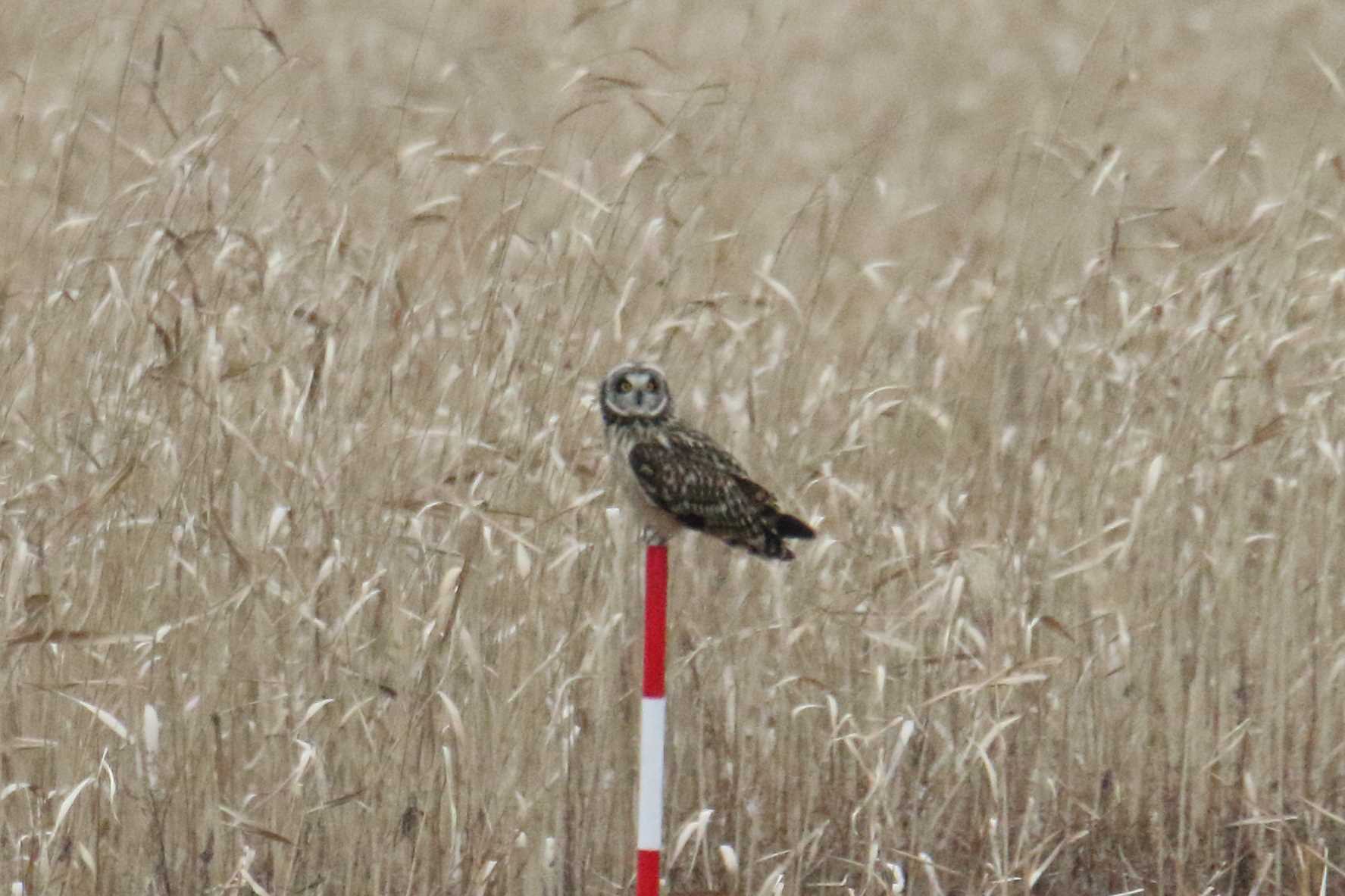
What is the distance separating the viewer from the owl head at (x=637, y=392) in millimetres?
3623

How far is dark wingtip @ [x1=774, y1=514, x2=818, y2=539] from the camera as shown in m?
3.56

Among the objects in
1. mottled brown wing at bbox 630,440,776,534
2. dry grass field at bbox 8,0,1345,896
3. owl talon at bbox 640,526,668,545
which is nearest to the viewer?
mottled brown wing at bbox 630,440,776,534

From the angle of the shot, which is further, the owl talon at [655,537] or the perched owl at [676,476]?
the owl talon at [655,537]

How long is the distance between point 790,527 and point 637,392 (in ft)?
1.23

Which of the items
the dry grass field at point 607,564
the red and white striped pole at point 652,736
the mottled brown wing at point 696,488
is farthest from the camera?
the dry grass field at point 607,564

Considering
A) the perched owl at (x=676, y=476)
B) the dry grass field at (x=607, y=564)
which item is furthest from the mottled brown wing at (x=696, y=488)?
the dry grass field at (x=607, y=564)

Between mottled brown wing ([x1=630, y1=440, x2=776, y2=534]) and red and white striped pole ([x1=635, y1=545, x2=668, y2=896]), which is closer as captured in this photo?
red and white striped pole ([x1=635, y1=545, x2=668, y2=896])

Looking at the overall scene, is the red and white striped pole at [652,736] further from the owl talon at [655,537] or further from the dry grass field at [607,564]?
the dry grass field at [607,564]

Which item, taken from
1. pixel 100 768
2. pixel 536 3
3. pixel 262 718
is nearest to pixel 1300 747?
pixel 262 718

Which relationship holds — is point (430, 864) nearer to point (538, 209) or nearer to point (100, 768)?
point (100, 768)

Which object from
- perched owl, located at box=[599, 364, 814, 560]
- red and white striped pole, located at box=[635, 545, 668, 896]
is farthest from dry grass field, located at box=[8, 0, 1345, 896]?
red and white striped pole, located at box=[635, 545, 668, 896]

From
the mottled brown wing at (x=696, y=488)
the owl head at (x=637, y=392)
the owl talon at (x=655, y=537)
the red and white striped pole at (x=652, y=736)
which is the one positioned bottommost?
the red and white striped pole at (x=652, y=736)

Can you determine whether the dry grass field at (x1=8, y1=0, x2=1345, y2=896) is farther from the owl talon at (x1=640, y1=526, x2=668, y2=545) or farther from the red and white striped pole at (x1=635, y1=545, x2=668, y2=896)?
the red and white striped pole at (x1=635, y1=545, x2=668, y2=896)

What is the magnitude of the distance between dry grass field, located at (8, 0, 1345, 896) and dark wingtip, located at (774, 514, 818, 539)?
0.56 meters
